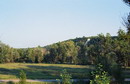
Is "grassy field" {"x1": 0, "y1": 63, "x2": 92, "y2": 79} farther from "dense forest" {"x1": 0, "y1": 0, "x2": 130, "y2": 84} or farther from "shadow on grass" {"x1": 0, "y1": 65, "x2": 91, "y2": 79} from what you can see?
"dense forest" {"x1": 0, "y1": 0, "x2": 130, "y2": 84}

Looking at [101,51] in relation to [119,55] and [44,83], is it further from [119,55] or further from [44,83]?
[44,83]

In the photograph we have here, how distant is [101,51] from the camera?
60.4m

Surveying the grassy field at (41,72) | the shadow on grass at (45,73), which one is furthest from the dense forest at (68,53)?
the shadow on grass at (45,73)

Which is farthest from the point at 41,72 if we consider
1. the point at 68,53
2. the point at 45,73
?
the point at 68,53

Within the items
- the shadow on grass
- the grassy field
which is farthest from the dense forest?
the shadow on grass

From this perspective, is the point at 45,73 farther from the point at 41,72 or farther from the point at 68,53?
the point at 68,53

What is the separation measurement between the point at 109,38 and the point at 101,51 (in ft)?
14.4

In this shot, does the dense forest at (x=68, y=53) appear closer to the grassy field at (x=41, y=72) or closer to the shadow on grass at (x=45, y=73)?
the grassy field at (x=41, y=72)

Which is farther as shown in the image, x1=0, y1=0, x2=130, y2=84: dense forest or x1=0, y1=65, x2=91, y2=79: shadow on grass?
x1=0, y1=0, x2=130, y2=84: dense forest

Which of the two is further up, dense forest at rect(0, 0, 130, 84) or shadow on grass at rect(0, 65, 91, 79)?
dense forest at rect(0, 0, 130, 84)

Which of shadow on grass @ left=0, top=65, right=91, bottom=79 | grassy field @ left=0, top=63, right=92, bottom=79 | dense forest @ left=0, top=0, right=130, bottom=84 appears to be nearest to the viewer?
shadow on grass @ left=0, top=65, right=91, bottom=79

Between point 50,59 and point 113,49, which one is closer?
point 113,49

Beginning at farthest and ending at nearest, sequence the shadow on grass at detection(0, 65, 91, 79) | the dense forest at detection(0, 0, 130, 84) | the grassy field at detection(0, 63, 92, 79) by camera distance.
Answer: the dense forest at detection(0, 0, 130, 84) < the grassy field at detection(0, 63, 92, 79) < the shadow on grass at detection(0, 65, 91, 79)

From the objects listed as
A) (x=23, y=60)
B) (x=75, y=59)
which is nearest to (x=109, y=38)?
(x=75, y=59)
